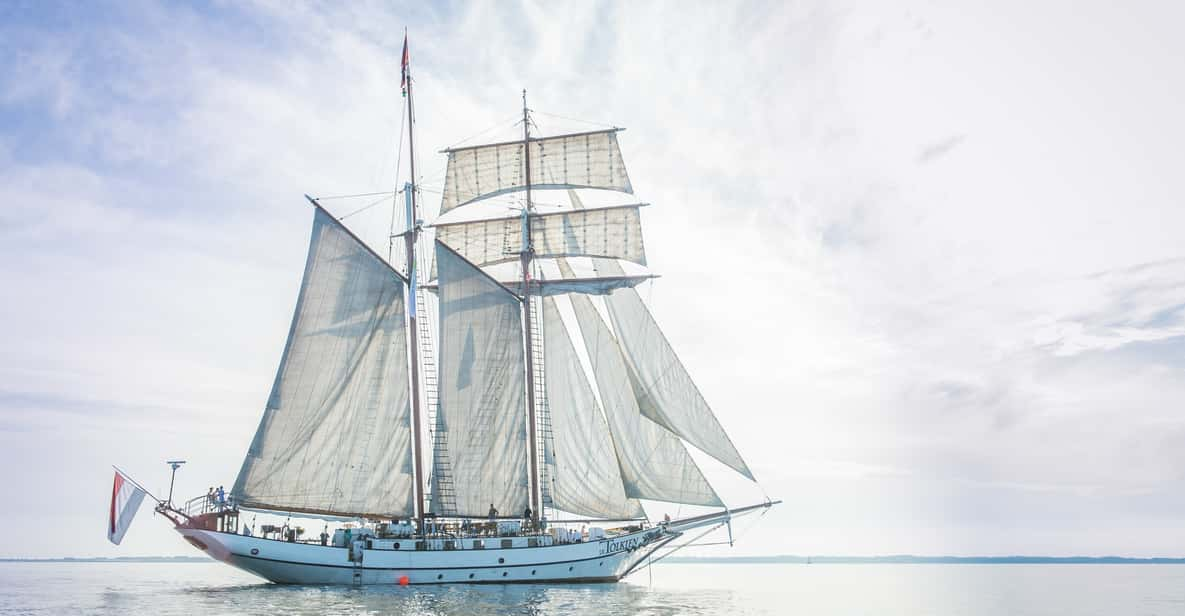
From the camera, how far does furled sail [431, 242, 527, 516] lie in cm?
4962

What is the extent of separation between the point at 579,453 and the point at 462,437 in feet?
21.9

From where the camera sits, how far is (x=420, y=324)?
53.1 metres

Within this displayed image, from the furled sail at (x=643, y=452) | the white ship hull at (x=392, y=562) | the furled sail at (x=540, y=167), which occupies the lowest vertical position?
the white ship hull at (x=392, y=562)

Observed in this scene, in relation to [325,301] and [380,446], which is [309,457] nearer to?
[380,446]

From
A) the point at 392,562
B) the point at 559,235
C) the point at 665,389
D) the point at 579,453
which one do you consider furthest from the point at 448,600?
the point at 559,235

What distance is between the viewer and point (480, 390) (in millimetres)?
50844

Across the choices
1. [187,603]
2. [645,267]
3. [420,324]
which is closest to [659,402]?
[645,267]

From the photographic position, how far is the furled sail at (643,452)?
162 feet

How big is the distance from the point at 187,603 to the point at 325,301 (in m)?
16.1

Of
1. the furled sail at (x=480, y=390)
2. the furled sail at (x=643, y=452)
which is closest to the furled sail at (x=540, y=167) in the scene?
the furled sail at (x=480, y=390)

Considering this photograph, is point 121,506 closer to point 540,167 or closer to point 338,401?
point 338,401

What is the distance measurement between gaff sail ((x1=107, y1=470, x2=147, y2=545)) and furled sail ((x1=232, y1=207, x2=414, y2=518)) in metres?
4.63

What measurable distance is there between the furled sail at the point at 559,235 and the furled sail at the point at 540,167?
5.55 feet

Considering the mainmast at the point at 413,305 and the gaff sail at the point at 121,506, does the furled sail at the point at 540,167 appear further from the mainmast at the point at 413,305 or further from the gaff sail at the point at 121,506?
the gaff sail at the point at 121,506
